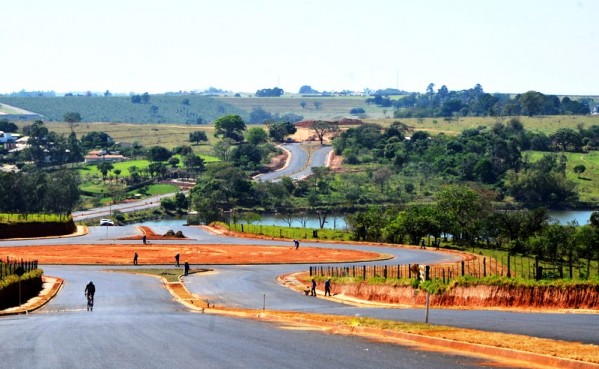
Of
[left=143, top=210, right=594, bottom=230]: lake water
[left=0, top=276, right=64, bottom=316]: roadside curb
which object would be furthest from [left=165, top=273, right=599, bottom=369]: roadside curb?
[left=143, top=210, right=594, bottom=230]: lake water

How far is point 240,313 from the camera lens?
45688 mm

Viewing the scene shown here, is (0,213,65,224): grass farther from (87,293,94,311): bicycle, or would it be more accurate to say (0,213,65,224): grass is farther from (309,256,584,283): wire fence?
(87,293,94,311): bicycle

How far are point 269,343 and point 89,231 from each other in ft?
288

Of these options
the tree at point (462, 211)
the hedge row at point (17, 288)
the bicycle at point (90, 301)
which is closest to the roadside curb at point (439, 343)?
the bicycle at point (90, 301)

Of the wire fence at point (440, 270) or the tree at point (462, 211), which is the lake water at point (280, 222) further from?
the wire fence at point (440, 270)

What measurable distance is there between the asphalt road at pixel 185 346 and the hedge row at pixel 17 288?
652cm

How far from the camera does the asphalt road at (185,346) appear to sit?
2608 cm

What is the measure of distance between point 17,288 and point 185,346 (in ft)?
88.4

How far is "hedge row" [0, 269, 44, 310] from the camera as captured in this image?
165 feet

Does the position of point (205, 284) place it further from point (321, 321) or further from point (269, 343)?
point (269, 343)

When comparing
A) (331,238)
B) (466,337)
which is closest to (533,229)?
(331,238)

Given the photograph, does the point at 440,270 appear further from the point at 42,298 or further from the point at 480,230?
the point at 480,230

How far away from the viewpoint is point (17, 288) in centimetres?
5388

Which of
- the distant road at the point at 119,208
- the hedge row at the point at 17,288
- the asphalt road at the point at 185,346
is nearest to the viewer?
the asphalt road at the point at 185,346
